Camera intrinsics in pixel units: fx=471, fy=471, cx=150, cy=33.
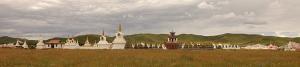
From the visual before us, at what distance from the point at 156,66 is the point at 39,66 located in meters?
7.25

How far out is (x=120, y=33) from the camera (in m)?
99.3

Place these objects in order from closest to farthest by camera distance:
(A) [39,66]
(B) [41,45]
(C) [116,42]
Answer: (A) [39,66]
(C) [116,42]
(B) [41,45]

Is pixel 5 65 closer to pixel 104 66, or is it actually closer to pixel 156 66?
pixel 104 66

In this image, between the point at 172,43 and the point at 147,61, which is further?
the point at 172,43

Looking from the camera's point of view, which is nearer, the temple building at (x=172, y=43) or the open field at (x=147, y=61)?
the open field at (x=147, y=61)

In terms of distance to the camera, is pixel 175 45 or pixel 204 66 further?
pixel 175 45

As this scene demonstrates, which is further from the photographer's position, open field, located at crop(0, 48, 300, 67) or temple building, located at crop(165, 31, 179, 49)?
temple building, located at crop(165, 31, 179, 49)

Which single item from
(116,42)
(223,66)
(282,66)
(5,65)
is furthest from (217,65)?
(116,42)

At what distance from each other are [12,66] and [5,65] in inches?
32.0

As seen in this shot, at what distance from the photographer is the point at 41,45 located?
120m

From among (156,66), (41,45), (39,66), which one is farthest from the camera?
(41,45)

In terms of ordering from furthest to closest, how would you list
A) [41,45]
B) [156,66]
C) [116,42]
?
1. [41,45]
2. [116,42]
3. [156,66]

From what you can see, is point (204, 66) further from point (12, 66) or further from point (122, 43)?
point (122, 43)

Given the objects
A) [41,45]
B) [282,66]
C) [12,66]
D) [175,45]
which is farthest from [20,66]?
[41,45]
